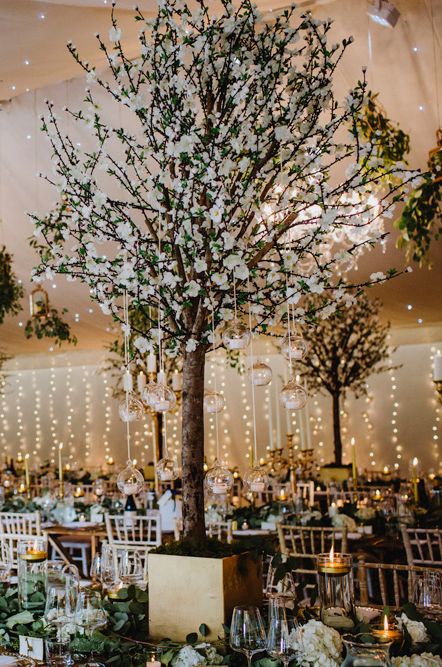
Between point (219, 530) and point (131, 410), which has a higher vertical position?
point (131, 410)

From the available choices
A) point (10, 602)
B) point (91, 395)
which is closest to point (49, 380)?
point (91, 395)

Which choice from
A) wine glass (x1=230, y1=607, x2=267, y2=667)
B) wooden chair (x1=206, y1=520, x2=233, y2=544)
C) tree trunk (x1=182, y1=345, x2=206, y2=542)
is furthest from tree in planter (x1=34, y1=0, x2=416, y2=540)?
wooden chair (x1=206, y1=520, x2=233, y2=544)

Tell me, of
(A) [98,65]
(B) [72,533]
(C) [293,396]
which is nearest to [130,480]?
(C) [293,396]

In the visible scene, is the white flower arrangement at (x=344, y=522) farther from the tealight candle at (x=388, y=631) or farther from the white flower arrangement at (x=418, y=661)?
the white flower arrangement at (x=418, y=661)

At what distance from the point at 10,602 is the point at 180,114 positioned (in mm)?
2023

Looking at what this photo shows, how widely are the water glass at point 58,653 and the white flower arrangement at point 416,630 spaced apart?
41.5 inches

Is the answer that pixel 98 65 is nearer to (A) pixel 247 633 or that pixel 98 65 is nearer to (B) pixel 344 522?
(B) pixel 344 522

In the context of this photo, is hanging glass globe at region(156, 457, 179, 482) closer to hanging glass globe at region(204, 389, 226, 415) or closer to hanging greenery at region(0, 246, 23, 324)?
hanging glass globe at region(204, 389, 226, 415)

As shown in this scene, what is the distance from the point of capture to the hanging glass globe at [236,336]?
2680 millimetres

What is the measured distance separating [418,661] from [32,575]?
1.68 metres

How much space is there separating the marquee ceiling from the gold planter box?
321cm

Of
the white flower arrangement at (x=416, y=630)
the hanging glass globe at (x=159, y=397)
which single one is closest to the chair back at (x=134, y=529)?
the hanging glass globe at (x=159, y=397)

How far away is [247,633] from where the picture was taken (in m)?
2.17

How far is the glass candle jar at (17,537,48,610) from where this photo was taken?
301cm
